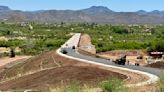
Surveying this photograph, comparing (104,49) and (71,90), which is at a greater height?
(71,90)

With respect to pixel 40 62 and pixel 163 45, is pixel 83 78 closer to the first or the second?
pixel 40 62

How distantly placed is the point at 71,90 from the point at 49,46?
Answer: 11868cm

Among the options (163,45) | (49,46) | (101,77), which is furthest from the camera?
(49,46)

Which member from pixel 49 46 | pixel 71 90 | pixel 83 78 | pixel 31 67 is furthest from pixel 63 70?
pixel 49 46

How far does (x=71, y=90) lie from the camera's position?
1989 cm

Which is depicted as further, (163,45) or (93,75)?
(163,45)

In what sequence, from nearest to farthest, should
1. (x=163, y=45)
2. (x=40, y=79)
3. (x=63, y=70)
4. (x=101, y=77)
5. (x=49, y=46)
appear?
1. (x=101, y=77)
2. (x=40, y=79)
3. (x=63, y=70)
4. (x=163, y=45)
5. (x=49, y=46)

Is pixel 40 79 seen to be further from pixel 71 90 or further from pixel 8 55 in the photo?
pixel 8 55

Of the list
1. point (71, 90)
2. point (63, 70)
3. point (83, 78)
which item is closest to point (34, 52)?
point (63, 70)

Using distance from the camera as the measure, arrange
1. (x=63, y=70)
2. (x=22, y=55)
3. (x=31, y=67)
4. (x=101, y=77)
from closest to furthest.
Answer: (x=101, y=77) → (x=63, y=70) → (x=31, y=67) → (x=22, y=55)

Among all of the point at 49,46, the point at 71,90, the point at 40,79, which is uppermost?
the point at 71,90

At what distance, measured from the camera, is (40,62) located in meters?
76.1

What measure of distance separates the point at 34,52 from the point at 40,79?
7632 centimetres

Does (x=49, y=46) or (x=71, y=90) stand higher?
(x=71, y=90)
